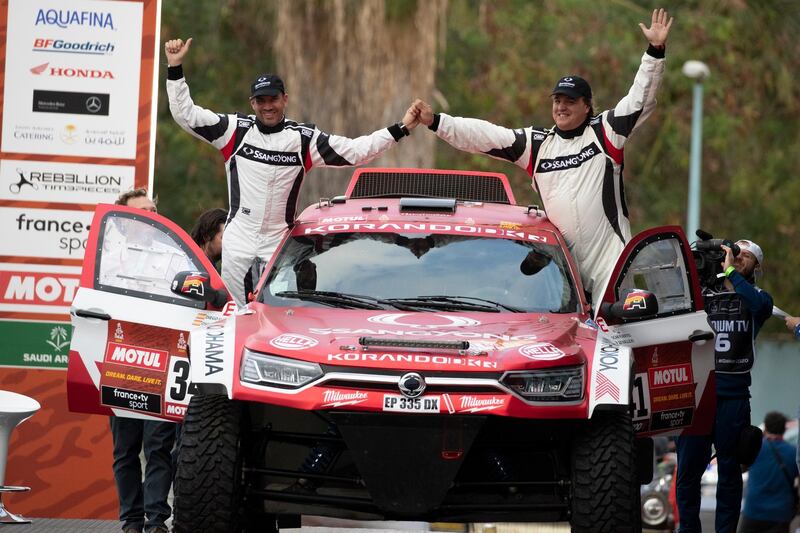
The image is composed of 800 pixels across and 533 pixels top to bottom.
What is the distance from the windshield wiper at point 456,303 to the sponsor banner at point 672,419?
108 cm

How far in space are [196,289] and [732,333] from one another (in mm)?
4014

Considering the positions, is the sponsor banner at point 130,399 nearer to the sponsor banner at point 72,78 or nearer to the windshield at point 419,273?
the windshield at point 419,273

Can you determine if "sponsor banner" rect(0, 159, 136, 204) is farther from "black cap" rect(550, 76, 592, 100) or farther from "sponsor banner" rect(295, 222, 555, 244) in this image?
"black cap" rect(550, 76, 592, 100)

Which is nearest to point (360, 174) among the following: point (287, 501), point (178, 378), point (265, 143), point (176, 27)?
point (265, 143)

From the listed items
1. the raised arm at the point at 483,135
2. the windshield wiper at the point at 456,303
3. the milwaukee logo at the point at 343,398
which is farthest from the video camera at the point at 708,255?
the milwaukee logo at the point at 343,398

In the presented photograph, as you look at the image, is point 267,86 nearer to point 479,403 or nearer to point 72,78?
point 72,78

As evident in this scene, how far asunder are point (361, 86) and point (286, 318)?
31.2ft

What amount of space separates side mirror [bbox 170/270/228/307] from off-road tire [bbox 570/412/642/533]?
2229 mm

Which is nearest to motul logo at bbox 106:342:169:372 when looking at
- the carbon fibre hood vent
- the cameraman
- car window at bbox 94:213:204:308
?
car window at bbox 94:213:204:308

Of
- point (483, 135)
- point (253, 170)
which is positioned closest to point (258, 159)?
point (253, 170)

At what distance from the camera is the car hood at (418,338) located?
765 cm

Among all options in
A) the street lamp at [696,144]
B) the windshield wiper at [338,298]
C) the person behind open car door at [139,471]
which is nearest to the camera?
the windshield wiper at [338,298]

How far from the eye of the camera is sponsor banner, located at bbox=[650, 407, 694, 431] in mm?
9273

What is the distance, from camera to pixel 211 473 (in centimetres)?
770
